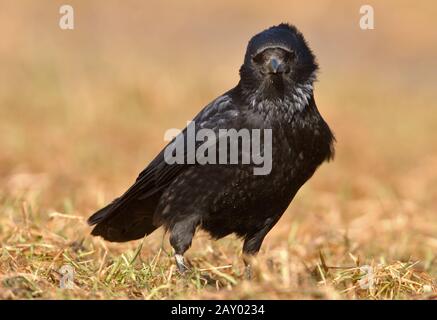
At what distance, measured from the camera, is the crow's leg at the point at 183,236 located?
6078mm

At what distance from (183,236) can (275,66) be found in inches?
45.8

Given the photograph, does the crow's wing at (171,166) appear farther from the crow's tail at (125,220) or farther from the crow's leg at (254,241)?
the crow's leg at (254,241)

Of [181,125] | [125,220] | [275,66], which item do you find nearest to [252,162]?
[275,66]

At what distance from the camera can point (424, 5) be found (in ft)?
62.3

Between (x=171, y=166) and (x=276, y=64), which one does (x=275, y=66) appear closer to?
(x=276, y=64)

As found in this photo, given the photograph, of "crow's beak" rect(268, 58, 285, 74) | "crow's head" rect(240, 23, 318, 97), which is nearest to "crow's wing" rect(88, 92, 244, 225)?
"crow's head" rect(240, 23, 318, 97)

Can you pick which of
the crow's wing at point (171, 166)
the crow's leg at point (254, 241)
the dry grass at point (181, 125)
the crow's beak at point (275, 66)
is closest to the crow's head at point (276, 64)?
the crow's beak at point (275, 66)

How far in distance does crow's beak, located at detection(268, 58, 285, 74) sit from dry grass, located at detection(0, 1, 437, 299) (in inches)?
42.8

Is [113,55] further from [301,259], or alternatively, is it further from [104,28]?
[301,259]

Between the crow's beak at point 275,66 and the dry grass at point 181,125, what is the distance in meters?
1.09

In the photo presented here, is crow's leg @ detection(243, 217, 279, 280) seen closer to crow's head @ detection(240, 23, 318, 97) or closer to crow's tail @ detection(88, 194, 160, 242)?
crow's tail @ detection(88, 194, 160, 242)

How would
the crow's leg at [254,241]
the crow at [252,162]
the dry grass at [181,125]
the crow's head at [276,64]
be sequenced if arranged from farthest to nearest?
the crow's leg at [254,241]
the crow's head at [276,64]
the crow at [252,162]
the dry grass at [181,125]

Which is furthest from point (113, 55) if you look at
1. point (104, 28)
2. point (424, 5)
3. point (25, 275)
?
point (25, 275)

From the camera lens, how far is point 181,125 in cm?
1161
